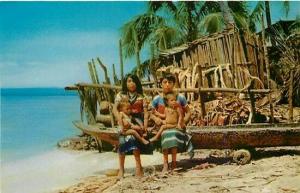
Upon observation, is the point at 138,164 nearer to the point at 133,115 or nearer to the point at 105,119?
the point at 133,115

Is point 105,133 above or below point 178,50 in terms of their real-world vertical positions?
below

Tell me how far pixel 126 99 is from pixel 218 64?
1.55 meters

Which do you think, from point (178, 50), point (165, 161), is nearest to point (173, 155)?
point (165, 161)

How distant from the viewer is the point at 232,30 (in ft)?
15.9

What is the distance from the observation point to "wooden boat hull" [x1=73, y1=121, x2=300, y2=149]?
3.66m

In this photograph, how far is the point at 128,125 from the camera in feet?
11.8

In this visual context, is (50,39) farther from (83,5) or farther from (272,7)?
(272,7)

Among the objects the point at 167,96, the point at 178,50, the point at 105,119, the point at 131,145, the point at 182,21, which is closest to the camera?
the point at 131,145

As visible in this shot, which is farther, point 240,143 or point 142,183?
point 240,143

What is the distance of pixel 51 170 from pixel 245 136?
1.57 metres

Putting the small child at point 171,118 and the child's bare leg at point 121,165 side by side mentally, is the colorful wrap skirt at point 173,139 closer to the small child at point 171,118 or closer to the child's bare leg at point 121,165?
the small child at point 171,118

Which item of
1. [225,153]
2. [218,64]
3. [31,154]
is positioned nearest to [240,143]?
[225,153]

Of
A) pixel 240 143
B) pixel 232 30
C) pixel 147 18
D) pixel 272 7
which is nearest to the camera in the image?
pixel 240 143

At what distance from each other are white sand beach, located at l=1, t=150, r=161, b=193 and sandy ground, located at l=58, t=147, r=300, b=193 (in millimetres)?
106
